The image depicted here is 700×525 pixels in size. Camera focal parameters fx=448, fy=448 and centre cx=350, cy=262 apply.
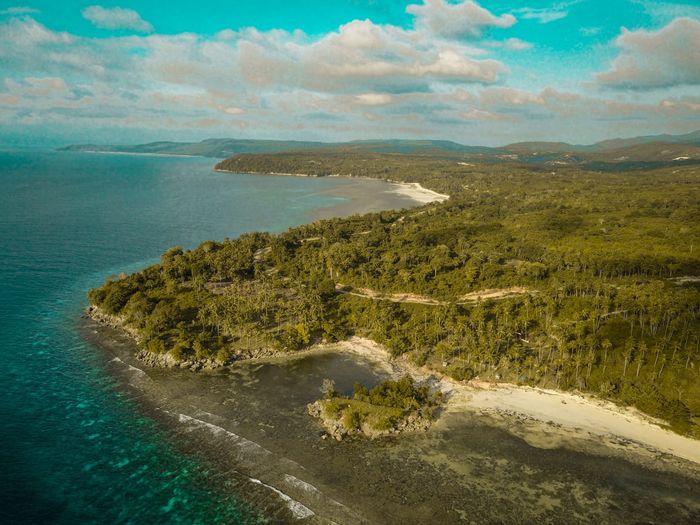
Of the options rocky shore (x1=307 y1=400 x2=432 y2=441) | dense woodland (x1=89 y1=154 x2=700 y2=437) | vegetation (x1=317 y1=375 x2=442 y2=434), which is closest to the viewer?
rocky shore (x1=307 y1=400 x2=432 y2=441)

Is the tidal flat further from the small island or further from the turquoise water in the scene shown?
the turquoise water

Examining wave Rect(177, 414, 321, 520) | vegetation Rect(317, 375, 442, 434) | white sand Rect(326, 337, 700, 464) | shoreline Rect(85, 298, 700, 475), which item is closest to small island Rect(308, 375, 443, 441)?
vegetation Rect(317, 375, 442, 434)

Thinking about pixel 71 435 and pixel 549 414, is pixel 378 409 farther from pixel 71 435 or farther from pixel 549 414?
pixel 71 435

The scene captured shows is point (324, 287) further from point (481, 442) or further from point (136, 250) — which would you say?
point (136, 250)

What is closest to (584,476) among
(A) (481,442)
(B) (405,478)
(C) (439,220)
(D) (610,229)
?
(A) (481,442)

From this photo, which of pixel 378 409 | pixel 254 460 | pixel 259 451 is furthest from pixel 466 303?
pixel 254 460

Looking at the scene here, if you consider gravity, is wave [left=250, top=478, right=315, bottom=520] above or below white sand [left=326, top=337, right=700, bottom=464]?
below

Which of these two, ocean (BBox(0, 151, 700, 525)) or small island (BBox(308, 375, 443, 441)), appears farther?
small island (BBox(308, 375, 443, 441))

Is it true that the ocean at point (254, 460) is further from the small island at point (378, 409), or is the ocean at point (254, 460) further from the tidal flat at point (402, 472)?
the small island at point (378, 409)
